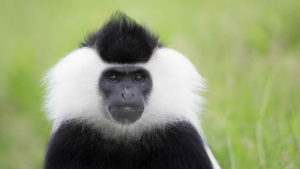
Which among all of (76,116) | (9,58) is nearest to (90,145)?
(76,116)

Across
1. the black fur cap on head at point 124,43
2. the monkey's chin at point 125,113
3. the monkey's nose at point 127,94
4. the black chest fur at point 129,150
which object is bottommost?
the black chest fur at point 129,150

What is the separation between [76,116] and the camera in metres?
7.29

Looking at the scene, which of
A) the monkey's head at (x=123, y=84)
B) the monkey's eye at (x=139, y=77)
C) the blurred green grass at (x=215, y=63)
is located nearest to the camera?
the monkey's head at (x=123, y=84)

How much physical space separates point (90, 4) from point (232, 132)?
974cm

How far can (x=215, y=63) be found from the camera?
11992 millimetres

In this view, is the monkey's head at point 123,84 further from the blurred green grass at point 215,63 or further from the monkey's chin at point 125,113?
the blurred green grass at point 215,63

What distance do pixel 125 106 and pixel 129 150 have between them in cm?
55

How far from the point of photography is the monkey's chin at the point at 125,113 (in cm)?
700

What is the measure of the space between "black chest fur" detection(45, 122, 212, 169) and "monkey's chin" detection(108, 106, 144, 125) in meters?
0.28

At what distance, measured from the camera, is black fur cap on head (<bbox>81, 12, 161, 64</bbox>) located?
7093mm

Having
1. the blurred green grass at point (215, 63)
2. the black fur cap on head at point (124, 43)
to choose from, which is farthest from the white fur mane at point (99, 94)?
the blurred green grass at point (215, 63)

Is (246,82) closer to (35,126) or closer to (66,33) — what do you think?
(35,126)

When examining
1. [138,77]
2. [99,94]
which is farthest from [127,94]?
[99,94]

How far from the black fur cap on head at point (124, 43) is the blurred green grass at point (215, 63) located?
1.71 metres
